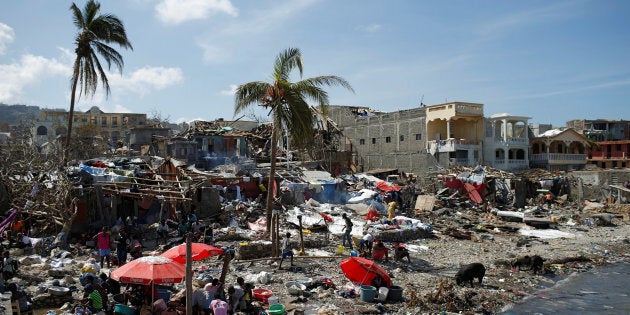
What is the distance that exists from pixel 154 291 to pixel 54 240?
919 cm

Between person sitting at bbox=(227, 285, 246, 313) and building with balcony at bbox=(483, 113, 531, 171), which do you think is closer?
person sitting at bbox=(227, 285, 246, 313)

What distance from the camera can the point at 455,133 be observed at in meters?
42.3

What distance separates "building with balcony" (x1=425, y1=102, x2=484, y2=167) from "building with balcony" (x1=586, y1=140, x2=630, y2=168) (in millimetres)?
19866

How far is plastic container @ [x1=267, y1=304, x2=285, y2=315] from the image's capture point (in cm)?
1051

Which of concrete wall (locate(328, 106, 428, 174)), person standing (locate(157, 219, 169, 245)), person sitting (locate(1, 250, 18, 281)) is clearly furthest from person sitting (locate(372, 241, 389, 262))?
concrete wall (locate(328, 106, 428, 174))

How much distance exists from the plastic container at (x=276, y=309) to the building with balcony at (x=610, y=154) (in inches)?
2064

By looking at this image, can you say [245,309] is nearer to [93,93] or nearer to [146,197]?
[146,197]

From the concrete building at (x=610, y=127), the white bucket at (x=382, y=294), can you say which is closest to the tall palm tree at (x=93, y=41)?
the white bucket at (x=382, y=294)

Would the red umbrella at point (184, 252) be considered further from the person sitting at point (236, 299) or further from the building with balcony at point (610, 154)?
the building with balcony at point (610, 154)

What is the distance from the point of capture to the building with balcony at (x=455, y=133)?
39.5 meters

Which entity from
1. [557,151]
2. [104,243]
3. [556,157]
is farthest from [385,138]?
[104,243]

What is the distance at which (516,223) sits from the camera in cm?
2597

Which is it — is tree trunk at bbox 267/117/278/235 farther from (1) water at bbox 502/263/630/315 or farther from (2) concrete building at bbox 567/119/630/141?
(2) concrete building at bbox 567/119/630/141

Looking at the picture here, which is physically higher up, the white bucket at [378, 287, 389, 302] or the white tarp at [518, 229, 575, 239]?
the white bucket at [378, 287, 389, 302]
